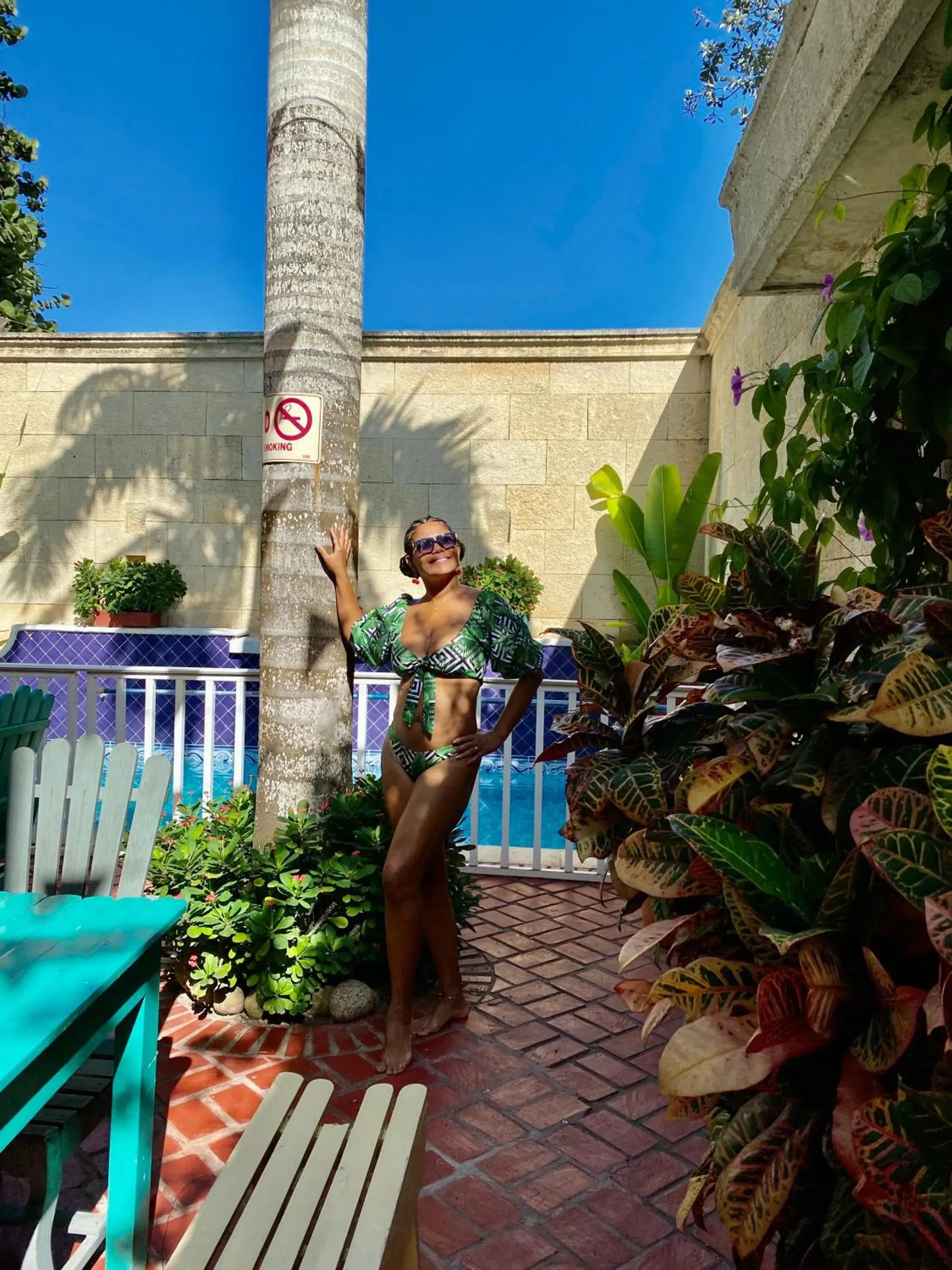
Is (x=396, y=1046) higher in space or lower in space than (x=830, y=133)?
lower

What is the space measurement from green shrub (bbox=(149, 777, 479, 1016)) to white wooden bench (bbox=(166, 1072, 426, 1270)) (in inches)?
57.4

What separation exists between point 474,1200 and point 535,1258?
236 millimetres

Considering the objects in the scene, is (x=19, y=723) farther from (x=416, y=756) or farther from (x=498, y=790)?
(x=498, y=790)

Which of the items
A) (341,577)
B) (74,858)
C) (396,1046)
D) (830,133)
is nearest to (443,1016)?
(396,1046)

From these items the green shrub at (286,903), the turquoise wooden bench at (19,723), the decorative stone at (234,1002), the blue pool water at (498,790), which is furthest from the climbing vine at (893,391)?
the blue pool water at (498,790)

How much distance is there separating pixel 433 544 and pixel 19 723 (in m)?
1.94

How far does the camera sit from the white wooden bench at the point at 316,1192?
1150 millimetres

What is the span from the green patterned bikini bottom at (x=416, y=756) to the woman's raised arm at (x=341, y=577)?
0.43m

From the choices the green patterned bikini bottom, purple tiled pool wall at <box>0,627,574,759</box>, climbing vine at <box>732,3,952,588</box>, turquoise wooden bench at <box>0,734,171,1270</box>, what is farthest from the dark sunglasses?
purple tiled pool wall at <box>0,627,574,759</box>

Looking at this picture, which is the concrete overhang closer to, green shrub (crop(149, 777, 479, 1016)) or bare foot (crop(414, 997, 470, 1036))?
green shrub (crop(149, 777, 479, 1016))

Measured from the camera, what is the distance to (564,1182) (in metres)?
2.21

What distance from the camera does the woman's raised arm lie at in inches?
119

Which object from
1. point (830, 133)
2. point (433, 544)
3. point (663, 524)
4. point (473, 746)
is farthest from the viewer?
point (663, 524)

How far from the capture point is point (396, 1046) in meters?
2.74
